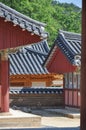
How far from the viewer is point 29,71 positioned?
24.6 m

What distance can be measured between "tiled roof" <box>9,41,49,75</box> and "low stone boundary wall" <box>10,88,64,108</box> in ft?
8.65

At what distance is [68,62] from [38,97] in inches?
115

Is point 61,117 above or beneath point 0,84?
beneath

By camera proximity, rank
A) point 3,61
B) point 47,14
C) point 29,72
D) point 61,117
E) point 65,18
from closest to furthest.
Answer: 1. point 3,61
2. point 61,117
3. point 29,72
4. point 47,14
5. point 65,18

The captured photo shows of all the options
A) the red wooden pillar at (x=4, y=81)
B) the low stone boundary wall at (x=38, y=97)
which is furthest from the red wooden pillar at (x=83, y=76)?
the low stone boundary wall at (x=38, y=97)

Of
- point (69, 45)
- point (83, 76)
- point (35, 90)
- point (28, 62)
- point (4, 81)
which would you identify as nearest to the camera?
point (83, 76)

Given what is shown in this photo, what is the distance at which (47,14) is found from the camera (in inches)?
1423

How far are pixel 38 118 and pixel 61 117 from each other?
162 inches

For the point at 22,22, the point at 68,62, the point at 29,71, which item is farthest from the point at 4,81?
the point at 29,71

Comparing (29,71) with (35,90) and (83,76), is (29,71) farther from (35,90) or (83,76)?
(83,76)

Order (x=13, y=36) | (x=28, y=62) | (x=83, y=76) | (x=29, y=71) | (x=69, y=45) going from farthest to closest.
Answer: (x=28, y=62), (x=29, y=71), (x=69, y=45), (x=13, y=36), (x=83, y=76)

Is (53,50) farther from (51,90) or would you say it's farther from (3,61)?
(3,61)

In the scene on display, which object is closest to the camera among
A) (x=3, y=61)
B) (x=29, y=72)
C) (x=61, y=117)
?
(x=3, y=61)

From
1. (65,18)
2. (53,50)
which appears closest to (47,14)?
(65,18)
